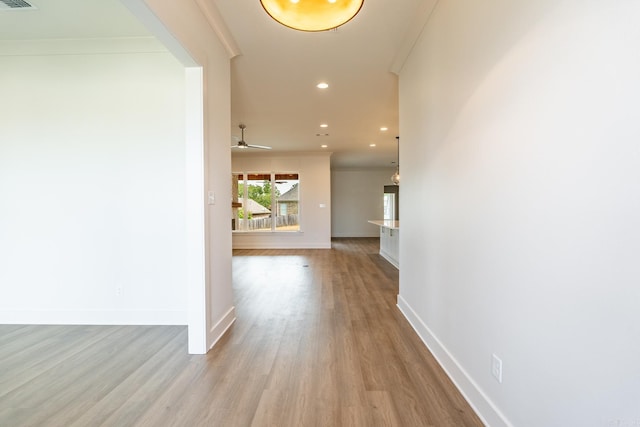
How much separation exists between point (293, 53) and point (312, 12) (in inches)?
69.7

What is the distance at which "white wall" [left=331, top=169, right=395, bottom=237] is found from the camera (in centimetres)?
1117

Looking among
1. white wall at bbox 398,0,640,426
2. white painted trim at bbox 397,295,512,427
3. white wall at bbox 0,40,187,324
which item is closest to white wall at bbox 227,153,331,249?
white wall at bbox 0,40,187,324

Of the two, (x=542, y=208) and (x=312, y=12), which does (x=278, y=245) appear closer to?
(x=312, y=12)

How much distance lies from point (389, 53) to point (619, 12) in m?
2.42

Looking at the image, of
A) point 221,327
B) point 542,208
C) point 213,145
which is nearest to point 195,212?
point 213,145

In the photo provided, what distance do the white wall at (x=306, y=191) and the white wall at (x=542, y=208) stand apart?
6.24 meters

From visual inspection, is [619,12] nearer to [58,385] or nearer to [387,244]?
[58,385]

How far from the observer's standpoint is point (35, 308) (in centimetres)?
283

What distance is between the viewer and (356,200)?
11.2 meters

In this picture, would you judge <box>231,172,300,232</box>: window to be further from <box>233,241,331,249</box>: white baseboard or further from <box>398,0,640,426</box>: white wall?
<box>398,0,640,426</box>: white wall

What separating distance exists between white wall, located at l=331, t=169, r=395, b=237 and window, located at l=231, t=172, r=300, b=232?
3107 mm

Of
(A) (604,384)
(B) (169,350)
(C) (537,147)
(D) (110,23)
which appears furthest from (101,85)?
(A) (604,384)

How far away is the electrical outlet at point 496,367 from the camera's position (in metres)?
1.40

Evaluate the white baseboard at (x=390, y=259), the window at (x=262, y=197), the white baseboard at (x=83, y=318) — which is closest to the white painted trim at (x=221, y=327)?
the white baseboard at (x=83, y=318)
